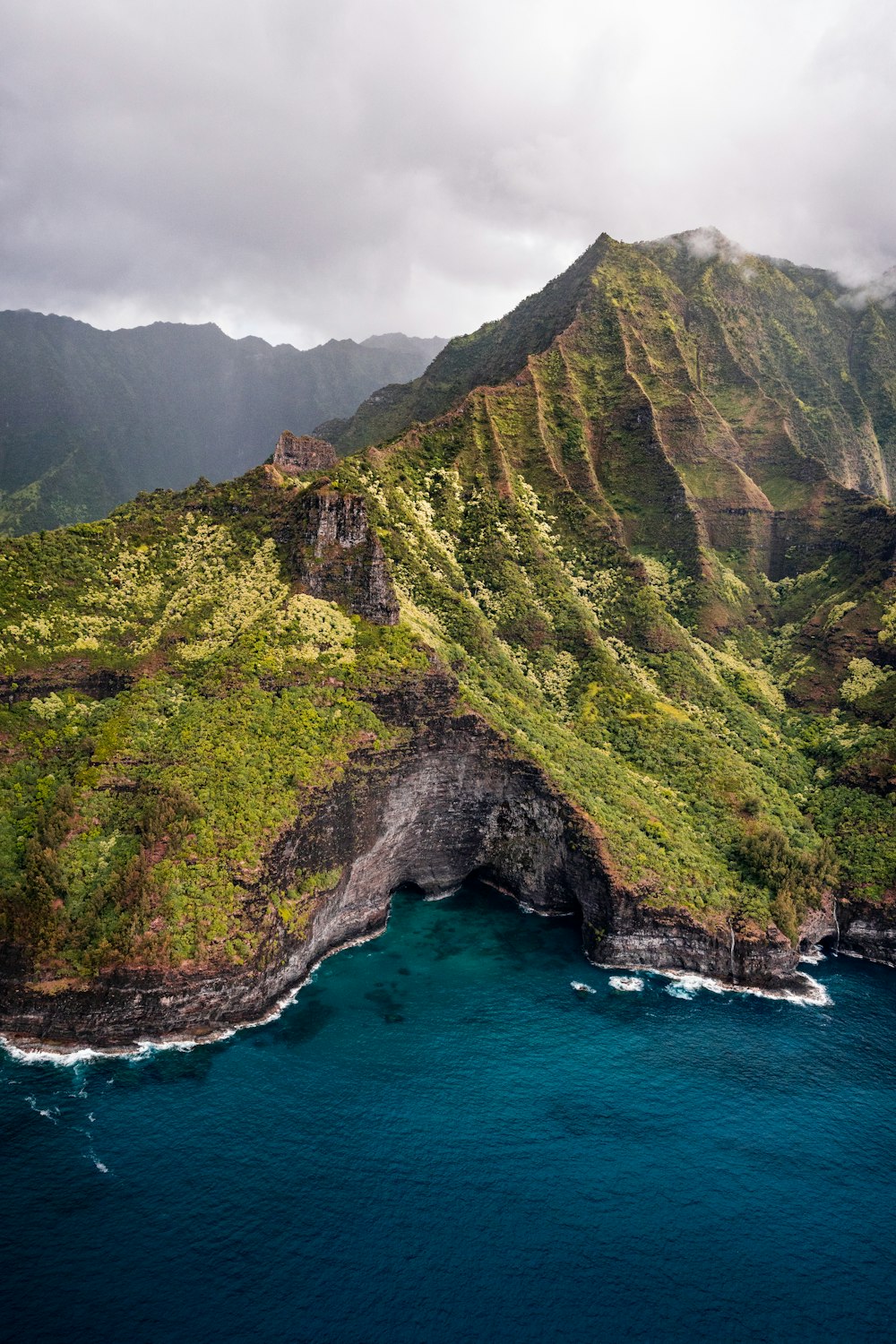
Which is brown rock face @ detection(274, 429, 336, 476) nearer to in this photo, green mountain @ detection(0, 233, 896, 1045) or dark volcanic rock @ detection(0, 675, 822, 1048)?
green mountain @ detection(0, 233, 896, 1045)

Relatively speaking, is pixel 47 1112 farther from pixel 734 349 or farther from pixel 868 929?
pixel 734 349

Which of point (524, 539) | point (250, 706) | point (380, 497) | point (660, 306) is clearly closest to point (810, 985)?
point (250, 706)

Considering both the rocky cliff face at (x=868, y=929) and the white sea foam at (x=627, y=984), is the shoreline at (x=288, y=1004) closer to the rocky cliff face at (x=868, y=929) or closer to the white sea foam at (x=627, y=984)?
the white sea foam at (x=627, y=984)

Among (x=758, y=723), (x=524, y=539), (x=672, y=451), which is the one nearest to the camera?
(x=758, y=723)

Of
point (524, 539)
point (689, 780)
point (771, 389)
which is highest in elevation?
point (771, 389)

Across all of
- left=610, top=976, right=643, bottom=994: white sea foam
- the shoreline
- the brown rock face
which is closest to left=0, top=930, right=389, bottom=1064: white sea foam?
the shoreline

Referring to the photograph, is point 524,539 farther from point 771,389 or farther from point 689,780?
point 771,389
